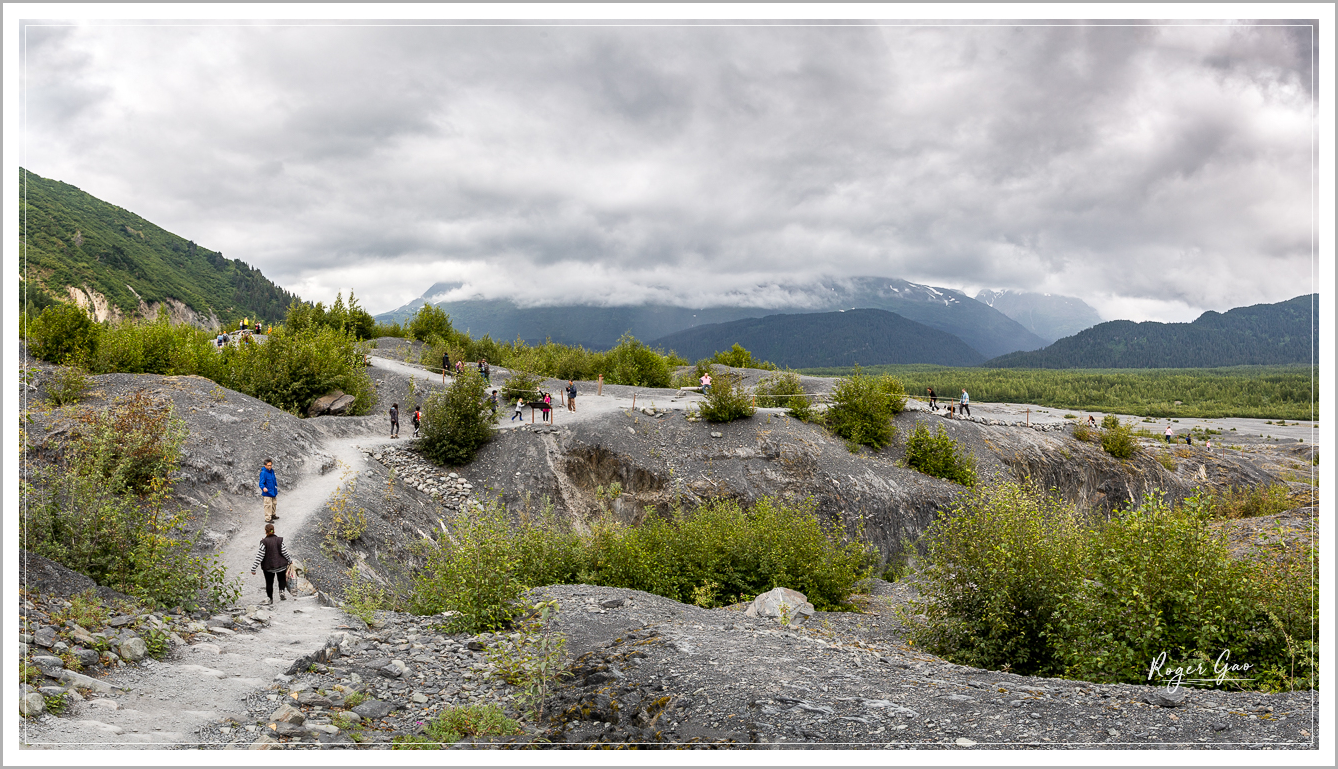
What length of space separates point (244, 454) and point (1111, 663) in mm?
21131

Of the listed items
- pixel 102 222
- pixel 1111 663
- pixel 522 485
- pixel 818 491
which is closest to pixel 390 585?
pixel 522 485

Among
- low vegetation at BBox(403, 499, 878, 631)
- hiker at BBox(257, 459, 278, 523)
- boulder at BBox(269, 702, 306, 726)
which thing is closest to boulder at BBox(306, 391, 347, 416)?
hiker at BBox(257, 459, 278, 523)

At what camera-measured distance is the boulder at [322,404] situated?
27.5m

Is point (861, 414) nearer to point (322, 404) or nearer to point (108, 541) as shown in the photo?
point (322, 404)

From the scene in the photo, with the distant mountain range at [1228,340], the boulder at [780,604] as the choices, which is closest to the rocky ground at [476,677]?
the boulder at [780,604]

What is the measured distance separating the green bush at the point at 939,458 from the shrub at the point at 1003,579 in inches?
793

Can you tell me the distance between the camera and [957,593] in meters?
7.91

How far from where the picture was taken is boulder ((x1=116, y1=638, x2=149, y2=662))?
6.18 metres

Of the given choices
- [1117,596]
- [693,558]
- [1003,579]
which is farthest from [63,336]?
[1117,596]

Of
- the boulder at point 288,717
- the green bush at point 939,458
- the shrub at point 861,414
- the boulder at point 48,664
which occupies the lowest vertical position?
the green bush at point 939,458

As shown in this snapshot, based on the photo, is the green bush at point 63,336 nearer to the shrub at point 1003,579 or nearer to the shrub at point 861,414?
the shrub at point 1003,579

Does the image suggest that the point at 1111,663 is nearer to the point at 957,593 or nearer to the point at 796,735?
the point at 957,593

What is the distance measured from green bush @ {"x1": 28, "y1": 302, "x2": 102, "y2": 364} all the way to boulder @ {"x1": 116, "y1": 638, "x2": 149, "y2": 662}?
21.1 metres

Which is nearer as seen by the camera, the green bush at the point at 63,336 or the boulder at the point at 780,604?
the boulder at the point at 780,604
